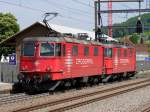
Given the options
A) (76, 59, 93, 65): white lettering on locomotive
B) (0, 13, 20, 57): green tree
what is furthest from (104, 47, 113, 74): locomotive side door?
(0, 13, 20, 57): green tree

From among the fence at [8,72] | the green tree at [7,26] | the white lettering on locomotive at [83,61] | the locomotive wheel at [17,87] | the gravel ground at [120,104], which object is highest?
the green tree at [7,26]

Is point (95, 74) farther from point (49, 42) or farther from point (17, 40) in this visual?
point (17, 40)

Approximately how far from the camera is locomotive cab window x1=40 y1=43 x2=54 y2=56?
79.0ft

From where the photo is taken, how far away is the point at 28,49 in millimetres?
24484

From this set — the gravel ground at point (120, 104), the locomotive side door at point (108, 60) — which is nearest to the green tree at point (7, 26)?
the locomotive side door at point (108, 60)

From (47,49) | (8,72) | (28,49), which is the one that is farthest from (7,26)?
(47,49)

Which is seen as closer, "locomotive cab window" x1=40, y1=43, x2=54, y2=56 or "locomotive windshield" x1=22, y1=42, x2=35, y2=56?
"locomotive cab window" x1=40, y1=43, x2=54, y2=56

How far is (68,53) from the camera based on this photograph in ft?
82.7

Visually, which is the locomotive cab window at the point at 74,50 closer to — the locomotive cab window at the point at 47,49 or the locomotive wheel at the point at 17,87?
the locomotive cab window at the point at 47,49

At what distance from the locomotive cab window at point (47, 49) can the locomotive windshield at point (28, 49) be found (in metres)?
0.47

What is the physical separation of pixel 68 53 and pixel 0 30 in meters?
46.1

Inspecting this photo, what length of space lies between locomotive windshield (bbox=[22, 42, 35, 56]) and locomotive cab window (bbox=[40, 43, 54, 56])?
18.6 inches

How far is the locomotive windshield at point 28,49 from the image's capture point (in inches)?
954

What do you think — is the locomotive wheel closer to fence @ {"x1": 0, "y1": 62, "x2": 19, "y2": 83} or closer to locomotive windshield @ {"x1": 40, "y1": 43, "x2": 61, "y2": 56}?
locomotive windshield @ {"x1": 40, "y1": 43, "x2": 61, "y2": 56}
